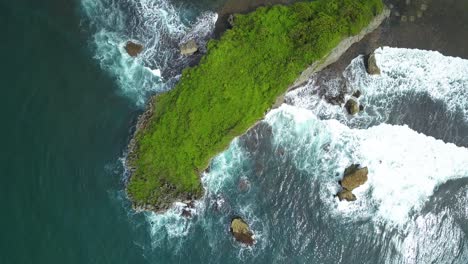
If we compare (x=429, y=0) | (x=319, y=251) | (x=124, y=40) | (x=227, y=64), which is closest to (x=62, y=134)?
(x=124, y=40)

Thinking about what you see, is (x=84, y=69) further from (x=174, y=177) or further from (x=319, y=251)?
(x=319, y=251)

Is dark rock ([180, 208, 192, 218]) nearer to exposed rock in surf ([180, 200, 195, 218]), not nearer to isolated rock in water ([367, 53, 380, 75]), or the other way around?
exposed rock in surf ([180, 200, 195, 218])

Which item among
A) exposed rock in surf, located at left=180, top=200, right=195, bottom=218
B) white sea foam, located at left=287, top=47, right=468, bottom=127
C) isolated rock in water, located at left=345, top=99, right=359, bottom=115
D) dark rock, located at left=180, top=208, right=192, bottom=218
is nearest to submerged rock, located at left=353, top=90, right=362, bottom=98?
white sea foam, located at left=287, top=47, right=468, bottom=127

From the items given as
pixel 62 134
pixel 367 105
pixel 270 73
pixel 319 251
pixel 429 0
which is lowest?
pixel 319 251

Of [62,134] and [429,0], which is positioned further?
[429,0]

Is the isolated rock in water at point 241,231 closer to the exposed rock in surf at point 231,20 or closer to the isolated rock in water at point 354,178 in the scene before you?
the isolated rock in water at point 354,178

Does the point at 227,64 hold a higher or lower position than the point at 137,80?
lower

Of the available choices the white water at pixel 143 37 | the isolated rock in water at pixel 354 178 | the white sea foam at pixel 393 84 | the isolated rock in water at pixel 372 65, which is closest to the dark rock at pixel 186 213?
the white water at pixel 143 37
